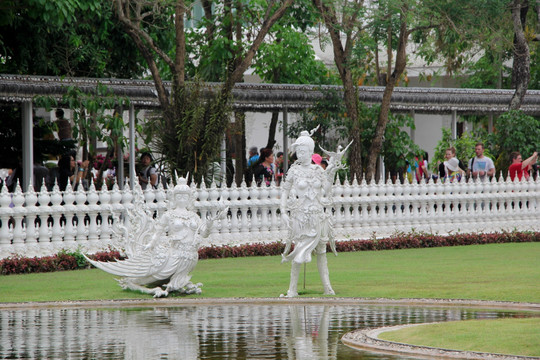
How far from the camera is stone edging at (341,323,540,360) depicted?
7523 mm

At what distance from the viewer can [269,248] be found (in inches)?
663

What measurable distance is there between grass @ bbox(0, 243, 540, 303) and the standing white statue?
1.32 ft

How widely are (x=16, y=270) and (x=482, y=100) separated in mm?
13658

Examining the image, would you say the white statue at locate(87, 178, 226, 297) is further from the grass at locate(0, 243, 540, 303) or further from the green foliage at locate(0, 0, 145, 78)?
the green foliage at locate(0, 0, 145, 78)

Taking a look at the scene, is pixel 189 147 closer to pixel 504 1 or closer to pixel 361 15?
pixel 361 15

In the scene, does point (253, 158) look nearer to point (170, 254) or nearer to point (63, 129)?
point (63, 129)

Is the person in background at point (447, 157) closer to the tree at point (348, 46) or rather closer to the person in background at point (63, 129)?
the tree at point (348, 46)

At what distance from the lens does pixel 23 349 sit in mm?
8188

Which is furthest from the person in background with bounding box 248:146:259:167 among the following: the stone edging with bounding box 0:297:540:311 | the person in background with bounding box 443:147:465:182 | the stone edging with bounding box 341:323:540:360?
the stone edging with bounding box 341:323:540:360

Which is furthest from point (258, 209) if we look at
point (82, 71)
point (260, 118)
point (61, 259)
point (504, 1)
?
point (260, 118)

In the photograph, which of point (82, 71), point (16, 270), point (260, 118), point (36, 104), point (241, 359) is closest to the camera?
point (241, 359)

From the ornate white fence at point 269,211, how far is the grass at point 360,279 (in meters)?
A: 0.80

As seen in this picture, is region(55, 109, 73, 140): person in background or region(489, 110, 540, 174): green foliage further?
region(55, 109, 73, 140): person in background

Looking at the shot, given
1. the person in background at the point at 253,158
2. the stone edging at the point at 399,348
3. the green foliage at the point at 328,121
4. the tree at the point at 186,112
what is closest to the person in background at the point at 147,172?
the tree at the point at 186,112
